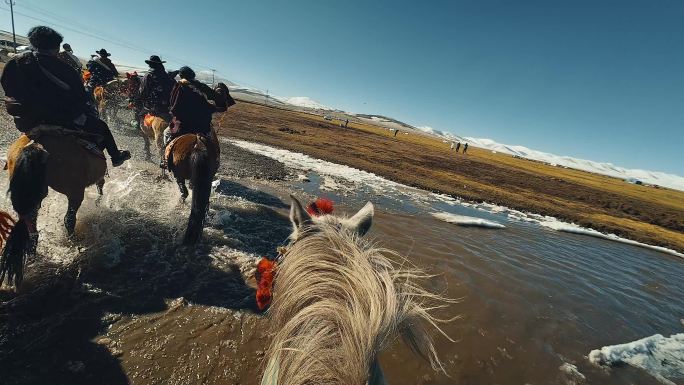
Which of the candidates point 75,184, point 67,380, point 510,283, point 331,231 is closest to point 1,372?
point 67,380

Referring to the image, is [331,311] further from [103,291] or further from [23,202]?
[23,202]

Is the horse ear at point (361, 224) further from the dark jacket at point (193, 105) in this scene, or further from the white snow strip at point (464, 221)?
the white snow strip at point (464, 221)

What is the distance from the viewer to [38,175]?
3498mm

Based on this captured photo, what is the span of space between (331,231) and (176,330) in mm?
2340

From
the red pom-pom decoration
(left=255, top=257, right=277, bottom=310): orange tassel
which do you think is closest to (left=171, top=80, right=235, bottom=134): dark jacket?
the red pom-pom decoration

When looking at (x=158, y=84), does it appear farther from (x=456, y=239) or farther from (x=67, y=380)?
(x=456, y=239)

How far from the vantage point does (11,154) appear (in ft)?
12.1

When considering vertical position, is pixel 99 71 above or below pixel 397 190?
above

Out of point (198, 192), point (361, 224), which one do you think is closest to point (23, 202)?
point (198, 192)

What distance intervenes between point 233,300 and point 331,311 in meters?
2.87

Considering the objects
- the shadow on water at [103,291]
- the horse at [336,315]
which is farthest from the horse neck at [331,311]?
the shadow on water at [103,291]

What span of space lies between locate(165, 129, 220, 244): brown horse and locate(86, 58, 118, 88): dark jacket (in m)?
8.81

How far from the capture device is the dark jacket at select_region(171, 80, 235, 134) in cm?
593

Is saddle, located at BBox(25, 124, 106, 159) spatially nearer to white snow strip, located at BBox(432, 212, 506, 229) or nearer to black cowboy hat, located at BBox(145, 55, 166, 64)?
black cowboy hat, located at BBox(145, 55, 166, 64)
